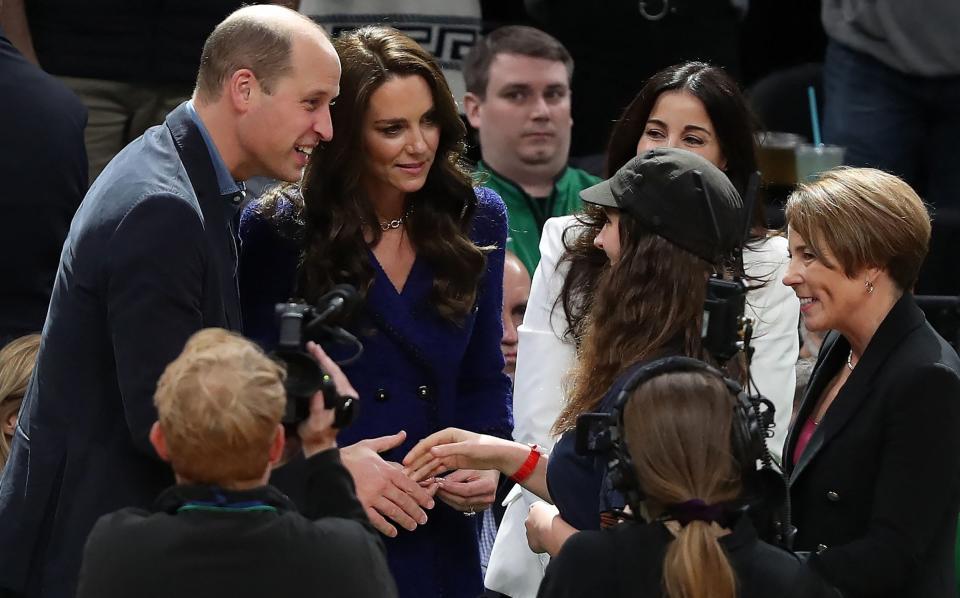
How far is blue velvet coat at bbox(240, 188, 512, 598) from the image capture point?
12.4ft

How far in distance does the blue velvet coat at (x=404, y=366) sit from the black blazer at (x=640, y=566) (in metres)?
0.99

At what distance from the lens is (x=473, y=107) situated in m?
6.05

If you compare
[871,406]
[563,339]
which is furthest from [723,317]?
[563,339]

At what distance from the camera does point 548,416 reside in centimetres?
386

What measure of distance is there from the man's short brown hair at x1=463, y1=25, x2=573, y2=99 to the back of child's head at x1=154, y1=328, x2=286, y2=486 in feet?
11.0

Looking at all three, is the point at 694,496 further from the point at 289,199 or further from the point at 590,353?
the point at 289,199

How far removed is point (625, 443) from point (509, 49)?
330cm

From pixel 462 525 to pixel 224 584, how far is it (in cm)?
126

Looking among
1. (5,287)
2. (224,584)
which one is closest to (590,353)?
(224,584)

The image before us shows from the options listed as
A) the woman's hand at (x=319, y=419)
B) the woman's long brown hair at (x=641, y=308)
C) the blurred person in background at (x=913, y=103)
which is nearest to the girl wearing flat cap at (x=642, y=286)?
the woman's long brown hair at (x=641, y=308)

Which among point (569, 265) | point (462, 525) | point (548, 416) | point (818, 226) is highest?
point (818, 226)

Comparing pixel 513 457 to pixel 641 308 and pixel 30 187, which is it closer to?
pixel 641 308

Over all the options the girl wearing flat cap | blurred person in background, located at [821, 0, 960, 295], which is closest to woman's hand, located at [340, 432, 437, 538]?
the girl wearing flat cap

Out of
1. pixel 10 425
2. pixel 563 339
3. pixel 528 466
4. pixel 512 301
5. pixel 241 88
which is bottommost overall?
pixel 10 425
